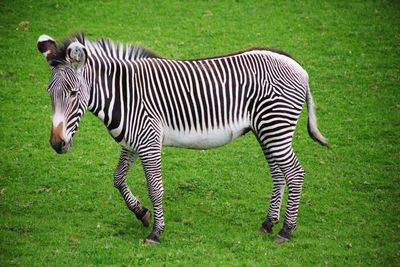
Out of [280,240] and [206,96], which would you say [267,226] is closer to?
[280,240]

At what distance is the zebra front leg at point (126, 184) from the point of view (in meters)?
10.9

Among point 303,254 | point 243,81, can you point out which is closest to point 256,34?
point 243,81

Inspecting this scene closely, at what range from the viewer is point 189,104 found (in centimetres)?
1051

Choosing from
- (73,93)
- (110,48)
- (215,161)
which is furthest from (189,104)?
(215,161)

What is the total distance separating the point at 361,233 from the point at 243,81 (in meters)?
3.17

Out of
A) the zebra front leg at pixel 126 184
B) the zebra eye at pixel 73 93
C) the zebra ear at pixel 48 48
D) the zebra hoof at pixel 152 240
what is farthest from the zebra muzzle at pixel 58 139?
the zebra hoof at pixel 152 240

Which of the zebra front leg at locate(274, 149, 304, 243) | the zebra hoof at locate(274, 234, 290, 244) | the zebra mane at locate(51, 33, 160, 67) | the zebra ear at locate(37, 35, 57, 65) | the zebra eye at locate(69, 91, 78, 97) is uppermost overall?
the zebra ear at locate(37, 35, 57, 65)

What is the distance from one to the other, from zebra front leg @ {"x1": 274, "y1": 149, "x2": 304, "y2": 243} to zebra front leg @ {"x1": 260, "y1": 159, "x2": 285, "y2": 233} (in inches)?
12.9

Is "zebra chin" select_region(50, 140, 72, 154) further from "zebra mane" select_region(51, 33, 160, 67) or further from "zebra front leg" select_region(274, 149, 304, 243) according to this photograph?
"zebra front leg" select_region(274, 149, 304, 243)

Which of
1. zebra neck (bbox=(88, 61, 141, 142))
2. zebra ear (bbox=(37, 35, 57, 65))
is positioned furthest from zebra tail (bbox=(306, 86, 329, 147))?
zebra ear (bbox=(37, 35, 57, 65))

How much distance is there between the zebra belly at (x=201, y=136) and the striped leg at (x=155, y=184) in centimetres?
47

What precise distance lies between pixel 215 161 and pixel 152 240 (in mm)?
3884

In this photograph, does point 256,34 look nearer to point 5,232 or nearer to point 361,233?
point 361,233

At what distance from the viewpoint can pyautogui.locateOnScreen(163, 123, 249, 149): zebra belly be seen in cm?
1052
